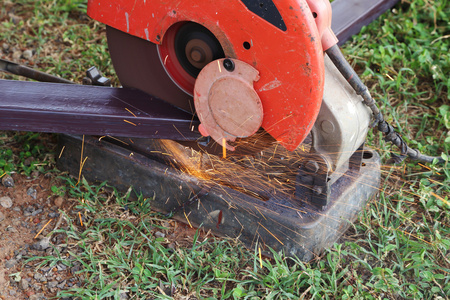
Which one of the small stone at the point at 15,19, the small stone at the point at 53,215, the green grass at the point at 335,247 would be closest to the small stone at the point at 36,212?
the small stone at the point at 53,215

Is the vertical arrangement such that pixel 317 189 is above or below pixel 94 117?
below

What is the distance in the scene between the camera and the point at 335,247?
2654 millimetres

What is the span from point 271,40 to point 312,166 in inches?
25.9

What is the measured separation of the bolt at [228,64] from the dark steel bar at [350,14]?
1.41 m

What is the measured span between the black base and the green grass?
7 cm

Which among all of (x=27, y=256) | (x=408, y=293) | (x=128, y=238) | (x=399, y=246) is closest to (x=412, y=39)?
(x=399, y=246)

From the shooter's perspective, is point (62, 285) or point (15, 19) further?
point (15, 19)

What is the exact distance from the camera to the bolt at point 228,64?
2.26 metres

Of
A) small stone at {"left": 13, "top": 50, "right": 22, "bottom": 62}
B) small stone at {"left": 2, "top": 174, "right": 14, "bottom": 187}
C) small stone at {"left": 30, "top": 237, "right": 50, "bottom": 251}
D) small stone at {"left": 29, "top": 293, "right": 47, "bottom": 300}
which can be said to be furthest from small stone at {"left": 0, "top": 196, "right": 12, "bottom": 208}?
small stone at {"left": 13, "top": 50, "right": 22, "bottom": 62}

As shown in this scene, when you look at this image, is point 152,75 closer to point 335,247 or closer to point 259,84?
point 259,84

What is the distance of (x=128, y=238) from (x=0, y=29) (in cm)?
234

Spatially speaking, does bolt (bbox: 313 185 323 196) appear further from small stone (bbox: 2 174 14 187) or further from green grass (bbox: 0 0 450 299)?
small stone (bbox: 2 174 14 187)

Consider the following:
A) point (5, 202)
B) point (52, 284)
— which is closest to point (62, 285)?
point (52, 284)

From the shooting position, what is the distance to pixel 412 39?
4070mm
